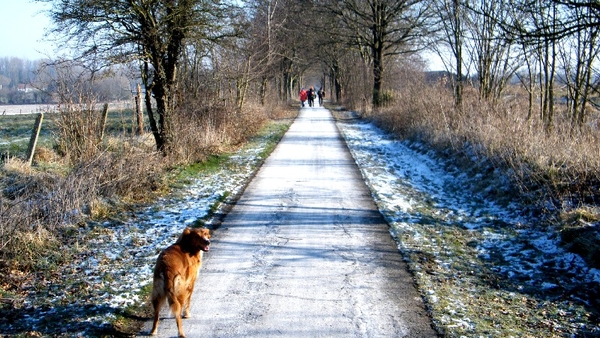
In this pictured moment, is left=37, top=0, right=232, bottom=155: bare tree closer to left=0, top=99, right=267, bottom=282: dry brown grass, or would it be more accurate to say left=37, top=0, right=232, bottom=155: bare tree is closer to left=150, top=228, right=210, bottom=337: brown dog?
left=0, top=99, right=267, bottom=282: dry brown grass

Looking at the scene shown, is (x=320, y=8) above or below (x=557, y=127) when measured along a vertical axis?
above

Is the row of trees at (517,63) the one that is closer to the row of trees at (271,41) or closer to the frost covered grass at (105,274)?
the row of trees at (271,41)

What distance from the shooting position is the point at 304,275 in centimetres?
586

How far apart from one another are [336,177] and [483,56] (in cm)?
837

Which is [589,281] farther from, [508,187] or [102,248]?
[102,248]

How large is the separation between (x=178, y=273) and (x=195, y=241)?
18.3 inches

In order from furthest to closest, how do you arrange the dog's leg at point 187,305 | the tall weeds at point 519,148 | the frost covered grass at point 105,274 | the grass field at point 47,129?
the grass field at point 47,129, the tall weeds at point 519,148, the dog's leg at point 187,305, the frost covered grass at point 105,274

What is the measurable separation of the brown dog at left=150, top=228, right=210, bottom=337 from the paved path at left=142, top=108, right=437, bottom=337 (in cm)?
29

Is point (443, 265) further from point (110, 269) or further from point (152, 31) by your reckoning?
point (152, 31)

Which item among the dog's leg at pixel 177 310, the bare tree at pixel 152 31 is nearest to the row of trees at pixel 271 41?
the bare tree at pixel 152 31

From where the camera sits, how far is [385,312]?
493 cm

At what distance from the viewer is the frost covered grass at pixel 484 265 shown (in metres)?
4.89

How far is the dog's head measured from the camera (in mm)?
4859

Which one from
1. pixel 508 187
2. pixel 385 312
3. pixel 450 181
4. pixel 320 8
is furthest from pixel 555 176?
pixel 320 8
